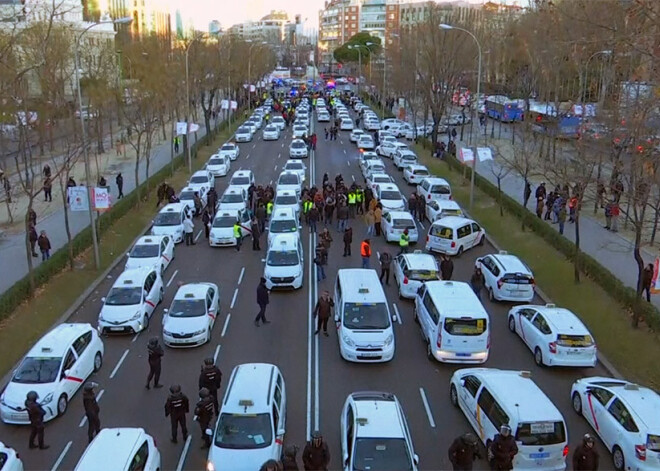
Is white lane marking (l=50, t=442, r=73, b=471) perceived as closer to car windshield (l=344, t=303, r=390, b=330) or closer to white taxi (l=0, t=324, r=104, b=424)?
white taxi (l=0, t=324, r=104, b=424)

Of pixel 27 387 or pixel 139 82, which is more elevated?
pixel 139 82

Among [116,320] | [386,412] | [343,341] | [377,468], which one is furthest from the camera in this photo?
[116,320]

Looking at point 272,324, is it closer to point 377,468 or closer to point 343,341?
point 343,341

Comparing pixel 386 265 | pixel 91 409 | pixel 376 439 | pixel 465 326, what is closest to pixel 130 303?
pixel 91 409

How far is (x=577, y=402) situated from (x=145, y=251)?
16.0 metres

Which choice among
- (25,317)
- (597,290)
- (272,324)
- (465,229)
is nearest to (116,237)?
(25,317)

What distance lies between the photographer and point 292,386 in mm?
16453

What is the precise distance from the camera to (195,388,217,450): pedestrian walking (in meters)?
13.6

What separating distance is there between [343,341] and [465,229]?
11.6m

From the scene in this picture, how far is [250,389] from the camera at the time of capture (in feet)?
43.8

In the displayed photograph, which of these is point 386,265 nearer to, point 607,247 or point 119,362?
point 119,362

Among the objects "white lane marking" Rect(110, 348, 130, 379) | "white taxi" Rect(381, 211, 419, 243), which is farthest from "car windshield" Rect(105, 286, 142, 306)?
"white taxi" Rect(381, 211, 419, 243)

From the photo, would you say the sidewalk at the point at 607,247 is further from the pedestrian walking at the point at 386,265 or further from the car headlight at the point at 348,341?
the car headlight at the point at 348,341

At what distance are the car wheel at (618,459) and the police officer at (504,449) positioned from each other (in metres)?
Result: 2.43
